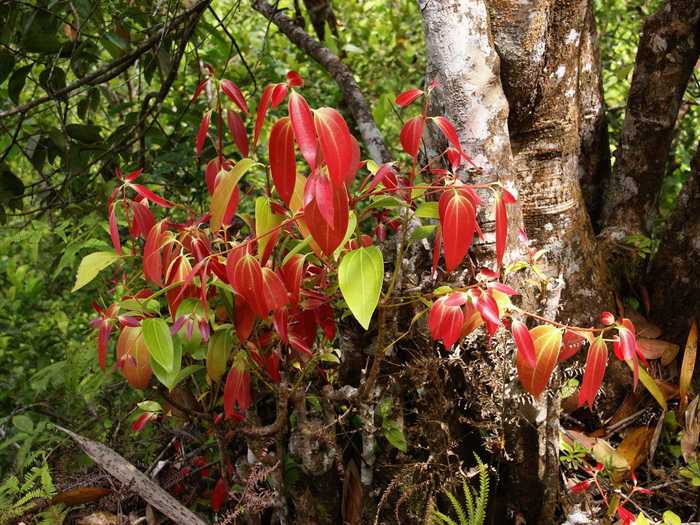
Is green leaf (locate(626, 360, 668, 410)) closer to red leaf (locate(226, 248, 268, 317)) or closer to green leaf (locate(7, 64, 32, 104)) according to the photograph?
red leaf (locate(226, 248, 268, 317))

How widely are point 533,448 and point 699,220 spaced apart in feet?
2.64

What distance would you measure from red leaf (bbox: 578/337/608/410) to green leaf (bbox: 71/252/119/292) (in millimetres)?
906

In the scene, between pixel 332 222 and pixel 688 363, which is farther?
pixel 688 363

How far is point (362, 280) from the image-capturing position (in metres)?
1.04

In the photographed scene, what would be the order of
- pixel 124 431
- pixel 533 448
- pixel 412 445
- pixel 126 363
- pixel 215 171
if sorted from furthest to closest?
pixel 124 431
pixel 412 445
pixel 533 448
pixel 215 171
pixel 126 363

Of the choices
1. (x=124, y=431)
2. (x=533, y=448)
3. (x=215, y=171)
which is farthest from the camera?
(x=124, y=431)

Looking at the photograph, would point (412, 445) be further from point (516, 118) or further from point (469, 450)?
point (516, 118)

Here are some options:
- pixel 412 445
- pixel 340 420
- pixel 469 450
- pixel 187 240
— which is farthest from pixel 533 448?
pixel 187 240

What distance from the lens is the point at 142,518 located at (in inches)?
65.2

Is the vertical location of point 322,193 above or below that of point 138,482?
above

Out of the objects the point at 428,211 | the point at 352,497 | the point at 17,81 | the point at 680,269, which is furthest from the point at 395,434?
the point at 17,81

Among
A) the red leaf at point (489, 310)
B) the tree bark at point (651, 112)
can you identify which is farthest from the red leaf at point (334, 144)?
the tree bark at point (651, 112)

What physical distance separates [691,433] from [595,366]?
0.72 m

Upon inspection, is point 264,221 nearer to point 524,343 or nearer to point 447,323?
point 447,323
